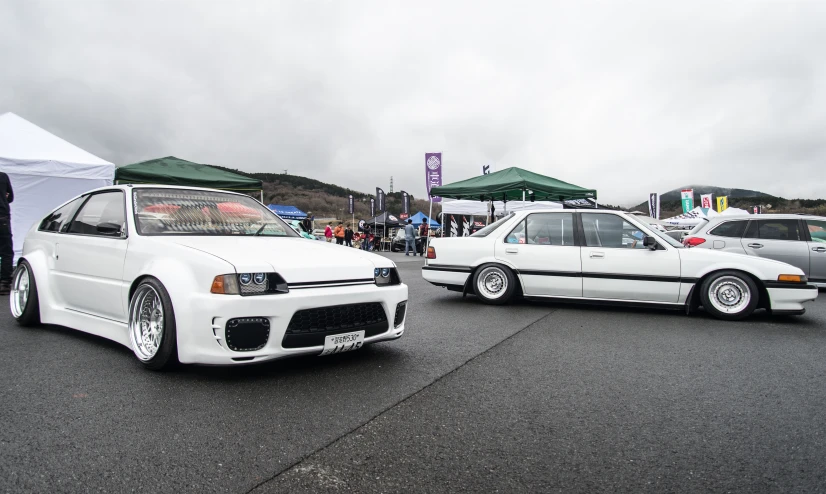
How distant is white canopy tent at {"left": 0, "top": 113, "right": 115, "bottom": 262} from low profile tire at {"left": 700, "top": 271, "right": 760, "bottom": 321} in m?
10.4

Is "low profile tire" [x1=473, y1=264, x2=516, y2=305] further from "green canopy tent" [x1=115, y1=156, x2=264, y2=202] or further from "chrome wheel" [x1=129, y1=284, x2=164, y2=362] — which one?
"green canopy tent" [x1=115, y1=156, x2=264, y2=202]

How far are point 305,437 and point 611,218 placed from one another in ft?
18.0

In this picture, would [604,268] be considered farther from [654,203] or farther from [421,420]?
[654,203]

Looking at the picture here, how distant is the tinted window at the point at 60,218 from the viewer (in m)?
4.51

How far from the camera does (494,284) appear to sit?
23.0 ft

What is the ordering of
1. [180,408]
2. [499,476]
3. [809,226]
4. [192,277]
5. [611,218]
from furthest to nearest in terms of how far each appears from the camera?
[809,226]
[611,218]
[192,277]
[180,408]
[499,476]

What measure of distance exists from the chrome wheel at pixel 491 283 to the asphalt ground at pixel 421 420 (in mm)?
2504

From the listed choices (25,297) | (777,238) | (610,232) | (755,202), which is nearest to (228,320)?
(25,297)

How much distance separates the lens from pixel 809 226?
873 cm

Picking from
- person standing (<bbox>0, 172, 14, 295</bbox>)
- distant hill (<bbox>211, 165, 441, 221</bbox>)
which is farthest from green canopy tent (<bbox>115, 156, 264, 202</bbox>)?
distant hill (<bbox>211, 165, 441, 221</bbox>)

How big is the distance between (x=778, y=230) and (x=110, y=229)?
1016 centimetres

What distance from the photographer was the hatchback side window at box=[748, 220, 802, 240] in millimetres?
8734

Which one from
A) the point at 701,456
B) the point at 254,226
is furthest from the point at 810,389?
the point at 254,226

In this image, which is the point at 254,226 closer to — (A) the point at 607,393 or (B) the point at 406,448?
(B) the point at 406,448
